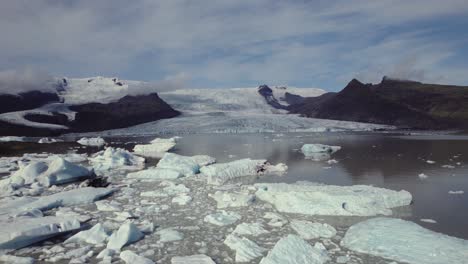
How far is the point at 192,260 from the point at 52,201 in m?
4.12

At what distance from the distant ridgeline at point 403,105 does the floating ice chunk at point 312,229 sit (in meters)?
47.8

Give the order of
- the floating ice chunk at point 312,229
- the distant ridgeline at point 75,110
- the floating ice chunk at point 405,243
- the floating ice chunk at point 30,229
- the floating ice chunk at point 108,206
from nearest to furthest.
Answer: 1. the floating ice chunk at point 405,243
2. the floating ice chunk at point 30,229
3. the floating ice chunk at point 312,229
4. the floating ice chunk at point 108,206
5. the distant ridgeline at point 75,110

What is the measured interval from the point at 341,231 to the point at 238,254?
1.87m

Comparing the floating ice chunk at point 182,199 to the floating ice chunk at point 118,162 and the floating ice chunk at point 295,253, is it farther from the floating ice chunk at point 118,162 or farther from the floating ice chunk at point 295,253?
the floating ice chunk at point 118,162

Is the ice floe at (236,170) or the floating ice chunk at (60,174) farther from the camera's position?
the ice floe at (236,170)

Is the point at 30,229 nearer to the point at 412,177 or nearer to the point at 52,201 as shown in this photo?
the point at 52,201

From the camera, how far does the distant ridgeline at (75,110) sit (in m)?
45.6

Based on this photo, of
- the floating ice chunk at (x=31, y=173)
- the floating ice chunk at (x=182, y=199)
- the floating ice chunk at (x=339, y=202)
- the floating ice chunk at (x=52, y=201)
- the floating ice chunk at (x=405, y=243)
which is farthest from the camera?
the floating ice chunk at (x=31, y=173)

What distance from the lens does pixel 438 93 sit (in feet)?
223

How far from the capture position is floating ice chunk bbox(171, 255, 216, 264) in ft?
13.6

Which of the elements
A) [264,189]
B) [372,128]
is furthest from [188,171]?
[372,128]

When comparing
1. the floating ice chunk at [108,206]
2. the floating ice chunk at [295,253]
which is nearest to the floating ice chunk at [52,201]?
the floating ice chunk at [108,206]

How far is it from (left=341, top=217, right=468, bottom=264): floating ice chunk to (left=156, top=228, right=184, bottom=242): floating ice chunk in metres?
2.29

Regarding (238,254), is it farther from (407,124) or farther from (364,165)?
(407,124)
